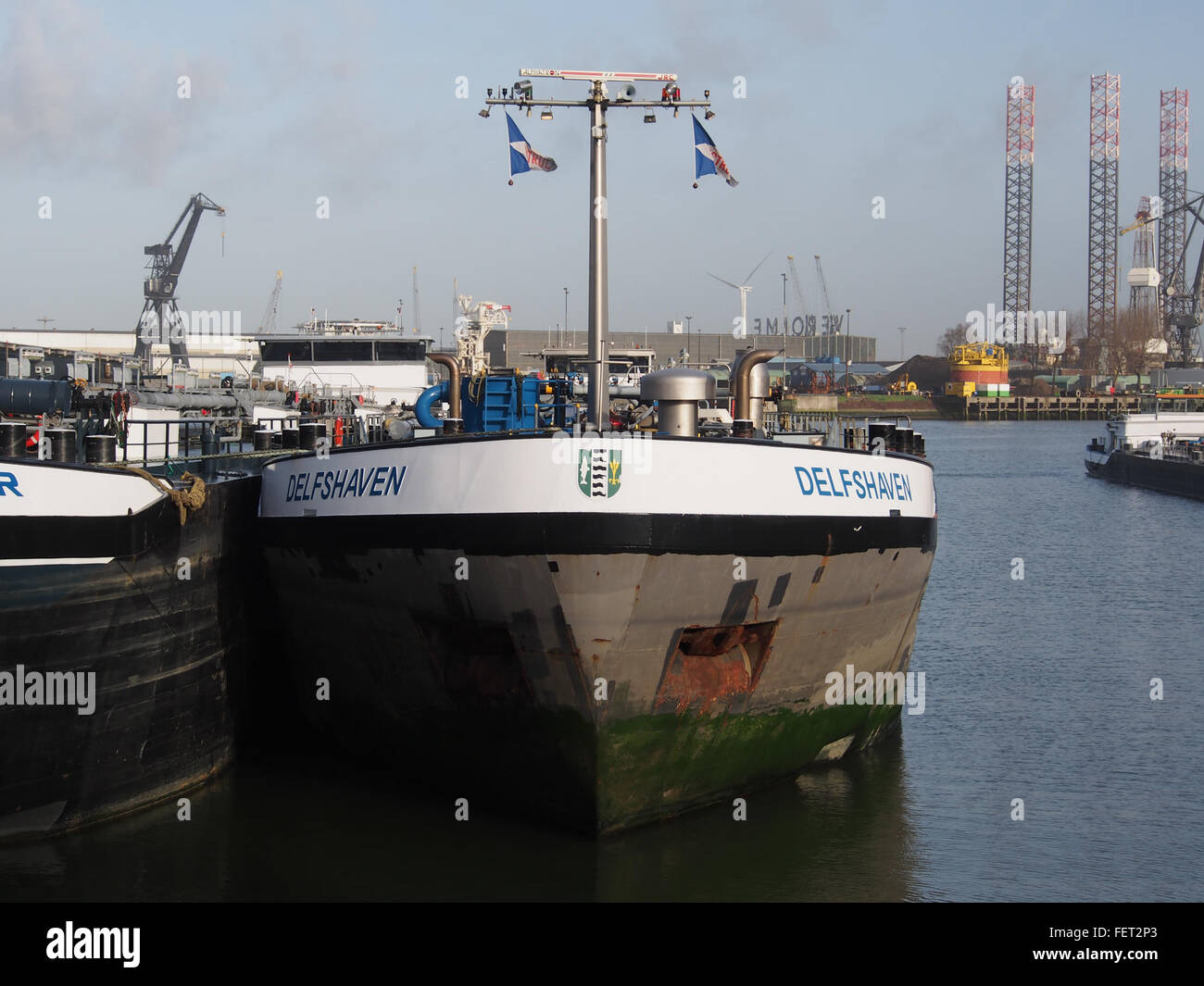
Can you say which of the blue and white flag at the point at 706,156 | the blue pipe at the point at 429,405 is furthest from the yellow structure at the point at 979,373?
the blue and white flag at the point at 706,156

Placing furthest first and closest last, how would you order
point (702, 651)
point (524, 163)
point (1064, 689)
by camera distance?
point (1064, 689), point (524, 163), point (702, 651)

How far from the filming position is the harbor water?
1242 cm

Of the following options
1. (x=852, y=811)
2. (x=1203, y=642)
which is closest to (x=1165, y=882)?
(x=852, y=811)

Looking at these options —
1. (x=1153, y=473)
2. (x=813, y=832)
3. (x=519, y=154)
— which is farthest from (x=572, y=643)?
(x=1153, y=473)

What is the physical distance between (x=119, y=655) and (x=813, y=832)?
7.75m

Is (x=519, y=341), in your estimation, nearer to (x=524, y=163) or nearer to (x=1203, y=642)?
(x=1203, y=642)

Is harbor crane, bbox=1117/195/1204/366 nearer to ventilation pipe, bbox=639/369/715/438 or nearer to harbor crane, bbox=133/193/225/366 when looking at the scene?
harbor crane, bbox=133/193/225/366

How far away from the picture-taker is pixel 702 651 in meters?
13.1

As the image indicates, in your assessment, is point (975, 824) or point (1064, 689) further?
point (1064, 689)

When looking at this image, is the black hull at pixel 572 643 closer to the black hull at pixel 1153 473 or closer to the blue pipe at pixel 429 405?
the blue pipe at pixel 429 405

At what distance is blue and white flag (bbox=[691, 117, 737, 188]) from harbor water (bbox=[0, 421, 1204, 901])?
24.7 feet

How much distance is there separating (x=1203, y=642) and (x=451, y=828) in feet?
60.6

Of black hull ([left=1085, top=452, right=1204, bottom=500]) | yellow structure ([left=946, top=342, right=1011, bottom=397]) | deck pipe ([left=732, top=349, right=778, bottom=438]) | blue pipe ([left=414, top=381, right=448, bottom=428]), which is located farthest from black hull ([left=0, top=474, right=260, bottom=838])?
yellow structure ([left=946, top=342, right=1011, bottom=397])
